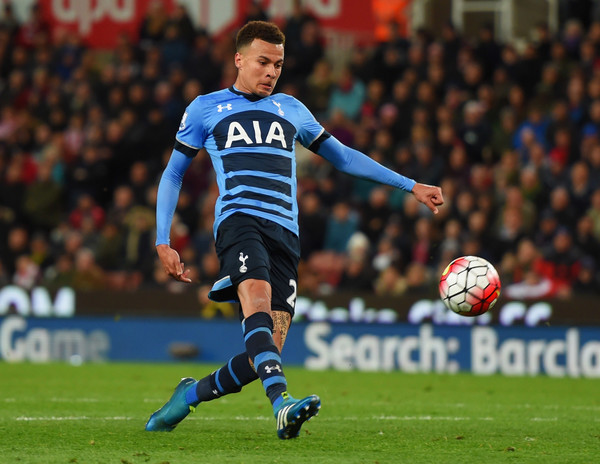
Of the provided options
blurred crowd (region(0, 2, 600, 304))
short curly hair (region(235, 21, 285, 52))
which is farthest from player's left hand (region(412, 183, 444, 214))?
blurred crowd (region(0, 2, 600, 304))

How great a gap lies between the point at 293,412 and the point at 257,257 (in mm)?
861

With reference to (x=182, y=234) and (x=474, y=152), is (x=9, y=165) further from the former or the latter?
(x=474, y=152)

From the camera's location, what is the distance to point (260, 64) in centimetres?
584

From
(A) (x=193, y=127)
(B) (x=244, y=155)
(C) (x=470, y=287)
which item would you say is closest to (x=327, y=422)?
(C) (x=470, y=287)

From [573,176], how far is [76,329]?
624 cm

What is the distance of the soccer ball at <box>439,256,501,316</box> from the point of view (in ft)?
21.0

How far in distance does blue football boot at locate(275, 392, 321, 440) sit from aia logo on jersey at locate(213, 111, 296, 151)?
4.52 ft

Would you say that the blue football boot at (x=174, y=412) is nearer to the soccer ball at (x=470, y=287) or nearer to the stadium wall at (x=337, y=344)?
the soccer ball at (x=470, y=287)

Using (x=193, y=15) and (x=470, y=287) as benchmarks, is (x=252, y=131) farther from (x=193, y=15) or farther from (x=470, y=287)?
(x=193, y=15)

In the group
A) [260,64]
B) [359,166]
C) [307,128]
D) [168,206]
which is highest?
[260,64]

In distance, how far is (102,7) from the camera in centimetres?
1853

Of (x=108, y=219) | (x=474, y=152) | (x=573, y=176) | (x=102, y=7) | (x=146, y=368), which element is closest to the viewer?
(x=146, y=368)

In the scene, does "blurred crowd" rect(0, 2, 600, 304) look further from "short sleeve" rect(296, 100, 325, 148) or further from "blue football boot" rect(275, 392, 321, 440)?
"blue football boot" rect(275, 392, 321, 440)

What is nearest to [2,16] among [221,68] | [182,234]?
[221,68]
